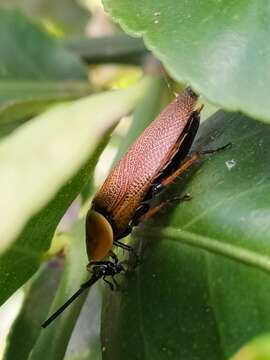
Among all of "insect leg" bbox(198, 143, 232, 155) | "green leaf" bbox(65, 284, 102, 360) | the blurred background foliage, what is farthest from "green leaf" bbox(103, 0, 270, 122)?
"green leaf" bbox(65, 284, 102, 360)

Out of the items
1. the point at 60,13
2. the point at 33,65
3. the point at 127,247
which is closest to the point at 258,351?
the point at 127,247

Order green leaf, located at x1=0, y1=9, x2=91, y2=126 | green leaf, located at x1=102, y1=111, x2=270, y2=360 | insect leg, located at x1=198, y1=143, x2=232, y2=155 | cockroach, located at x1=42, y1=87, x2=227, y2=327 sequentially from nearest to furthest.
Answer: green leaf, located at x1=102, y1=111, x2=270, y2=360 < insect leg, located at x1=198, y1=143, x2=232, y2=155 < cockroach, located at x1=42, y1=87, x2=227, y2=327 < green leaf, located at x1=0, y1=9, x2=91, y2=126

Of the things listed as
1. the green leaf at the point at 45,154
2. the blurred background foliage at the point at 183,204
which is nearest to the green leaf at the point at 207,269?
the blurred background foliage at the point at 183,204

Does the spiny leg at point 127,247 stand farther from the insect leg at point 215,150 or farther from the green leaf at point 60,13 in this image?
the green leaf at point 60,13

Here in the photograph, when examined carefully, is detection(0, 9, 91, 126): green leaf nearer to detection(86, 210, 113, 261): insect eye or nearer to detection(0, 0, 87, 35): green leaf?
detection(86, 210, 113, 261): insect eye

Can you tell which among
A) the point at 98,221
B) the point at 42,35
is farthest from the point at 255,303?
the point at 42,35

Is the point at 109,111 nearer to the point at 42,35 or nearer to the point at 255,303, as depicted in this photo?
the point at 255,303
